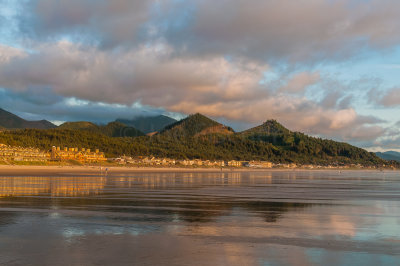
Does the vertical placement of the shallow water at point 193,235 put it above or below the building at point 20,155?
below

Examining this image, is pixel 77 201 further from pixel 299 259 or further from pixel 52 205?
pixel 299 259

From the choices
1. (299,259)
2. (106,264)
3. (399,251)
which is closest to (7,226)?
(106,264)

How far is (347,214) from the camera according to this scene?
25375 mm

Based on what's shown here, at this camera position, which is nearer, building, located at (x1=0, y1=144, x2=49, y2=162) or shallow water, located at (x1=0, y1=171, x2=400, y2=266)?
shallow water, located at (x1=0, y1=171, x2=400, y2=266)

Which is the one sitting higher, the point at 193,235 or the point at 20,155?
the point at 20,155

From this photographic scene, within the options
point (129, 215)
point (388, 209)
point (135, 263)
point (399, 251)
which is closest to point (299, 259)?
point (399, 251)

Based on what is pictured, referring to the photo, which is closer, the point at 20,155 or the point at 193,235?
the point at 193,235

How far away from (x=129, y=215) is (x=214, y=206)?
298 inches

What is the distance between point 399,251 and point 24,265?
12799 millimetres

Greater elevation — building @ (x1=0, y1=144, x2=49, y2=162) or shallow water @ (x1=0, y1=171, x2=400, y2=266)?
building @ (x1=0, y1=144, x2=49, y2=162)

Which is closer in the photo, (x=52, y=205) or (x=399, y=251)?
A: (x=399, y=251)

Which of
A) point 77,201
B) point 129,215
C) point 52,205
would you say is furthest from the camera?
point 77,201

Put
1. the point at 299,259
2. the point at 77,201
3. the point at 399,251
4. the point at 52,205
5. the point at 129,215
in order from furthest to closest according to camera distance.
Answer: the point at 77,201 → the point at 52,205 → the point at 129,215 → the point at 399,251 → the point at 299,259

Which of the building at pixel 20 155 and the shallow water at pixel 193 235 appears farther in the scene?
the building at pixel 20 155
